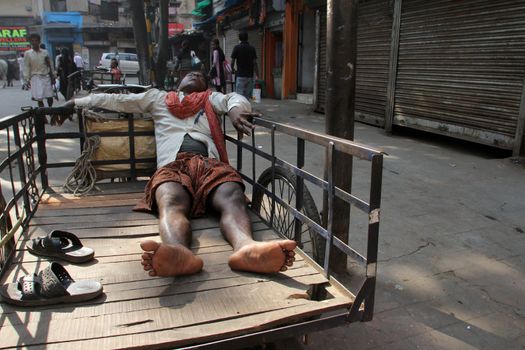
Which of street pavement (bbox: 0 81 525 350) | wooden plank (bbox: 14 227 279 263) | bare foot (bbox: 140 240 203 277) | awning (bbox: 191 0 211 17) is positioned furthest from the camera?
awning (bbox: 191 0 211 17)

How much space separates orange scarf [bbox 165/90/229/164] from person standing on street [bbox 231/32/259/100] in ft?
25.0

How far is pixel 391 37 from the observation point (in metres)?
8.69

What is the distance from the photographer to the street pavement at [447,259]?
2.81 meters

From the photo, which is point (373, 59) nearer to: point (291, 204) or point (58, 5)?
point (291, 204)

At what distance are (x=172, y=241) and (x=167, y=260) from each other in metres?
0.36

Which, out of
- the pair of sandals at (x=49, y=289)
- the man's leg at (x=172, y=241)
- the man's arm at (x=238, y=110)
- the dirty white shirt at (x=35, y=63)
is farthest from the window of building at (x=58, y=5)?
the pair of sandals at (x=49, y=289)

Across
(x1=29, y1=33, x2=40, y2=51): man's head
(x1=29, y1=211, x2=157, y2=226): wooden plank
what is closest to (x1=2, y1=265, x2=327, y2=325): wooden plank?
(x1=29, y1=211, x2=157, y2=226): wooden plank

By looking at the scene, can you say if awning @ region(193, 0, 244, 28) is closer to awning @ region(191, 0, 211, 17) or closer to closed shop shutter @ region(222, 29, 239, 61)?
awning @ region(191, 0, 211, 17)

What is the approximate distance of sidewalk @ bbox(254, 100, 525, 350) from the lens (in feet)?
9.23

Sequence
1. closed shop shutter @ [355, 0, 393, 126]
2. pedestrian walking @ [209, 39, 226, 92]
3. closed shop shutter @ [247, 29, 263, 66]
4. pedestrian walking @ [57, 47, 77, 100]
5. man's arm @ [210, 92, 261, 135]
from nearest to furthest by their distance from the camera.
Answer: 1. man's arm @ [210, 92, 261, 135]
2. closed shop shutter @ [355, 0, 393, 126]
3. pedestrian walking @ [209, 39, 226, 92]
4. pedestrian walking @ [57, 47, 77, 100]
5. closed shop shutter @ [247, 29, 263, 66]

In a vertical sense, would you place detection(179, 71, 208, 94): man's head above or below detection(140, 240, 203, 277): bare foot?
above

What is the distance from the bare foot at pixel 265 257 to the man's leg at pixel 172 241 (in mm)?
207

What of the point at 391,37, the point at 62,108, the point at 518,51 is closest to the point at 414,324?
the point at 62,108

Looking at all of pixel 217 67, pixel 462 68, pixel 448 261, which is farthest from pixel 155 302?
pixel 217 67
